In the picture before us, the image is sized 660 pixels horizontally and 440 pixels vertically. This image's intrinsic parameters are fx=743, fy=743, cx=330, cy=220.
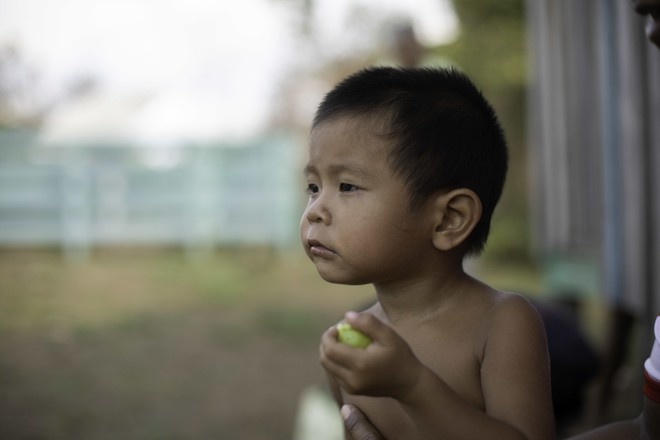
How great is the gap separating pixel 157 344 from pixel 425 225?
572cm

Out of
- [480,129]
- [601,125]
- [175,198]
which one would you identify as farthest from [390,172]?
[175,198]

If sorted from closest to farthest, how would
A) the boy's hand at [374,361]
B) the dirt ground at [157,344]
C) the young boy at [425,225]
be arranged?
the boy's hand at [374,361] → the young boy at [425,225] → the dirt ground at [157,344]

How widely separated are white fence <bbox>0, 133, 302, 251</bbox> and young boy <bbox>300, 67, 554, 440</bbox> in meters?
9.00

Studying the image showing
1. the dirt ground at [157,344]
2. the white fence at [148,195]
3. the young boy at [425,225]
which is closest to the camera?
the young boy at [425,225]

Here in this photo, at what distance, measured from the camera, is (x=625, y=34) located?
3342 millimetres

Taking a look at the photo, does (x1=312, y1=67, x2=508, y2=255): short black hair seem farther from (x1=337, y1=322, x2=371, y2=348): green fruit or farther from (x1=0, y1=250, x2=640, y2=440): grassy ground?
(x1=0, y1=250, x2=640, y2=440): grassy ground

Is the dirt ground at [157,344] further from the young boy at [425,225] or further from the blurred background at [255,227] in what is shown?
the young boy at [425,225]

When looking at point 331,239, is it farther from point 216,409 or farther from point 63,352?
point 63,352

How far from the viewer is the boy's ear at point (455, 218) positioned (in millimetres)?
1445

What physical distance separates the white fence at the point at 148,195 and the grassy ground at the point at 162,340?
30 centimetres


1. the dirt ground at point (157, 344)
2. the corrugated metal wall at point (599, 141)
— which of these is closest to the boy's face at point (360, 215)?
the corrugated metal wall at point (599, 141)

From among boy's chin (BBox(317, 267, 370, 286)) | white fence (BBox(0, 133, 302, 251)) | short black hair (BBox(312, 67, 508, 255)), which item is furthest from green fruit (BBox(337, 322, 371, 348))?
white fence (BBox(0, 133, 302, 251))

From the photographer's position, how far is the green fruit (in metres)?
1.17

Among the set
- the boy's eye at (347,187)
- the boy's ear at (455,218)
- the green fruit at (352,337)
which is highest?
the boy's eye at (347,187)
